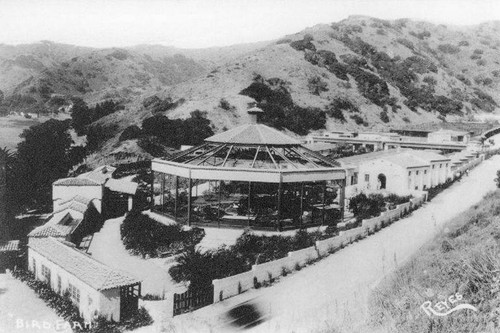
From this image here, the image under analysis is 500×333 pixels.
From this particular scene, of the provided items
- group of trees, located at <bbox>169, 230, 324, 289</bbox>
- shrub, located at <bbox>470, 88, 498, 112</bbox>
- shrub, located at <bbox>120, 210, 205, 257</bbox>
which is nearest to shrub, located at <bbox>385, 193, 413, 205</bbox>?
group of trees, located at <bbox>169, 230, 324, 289</bbox>

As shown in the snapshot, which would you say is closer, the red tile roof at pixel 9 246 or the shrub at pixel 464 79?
the red tile roof at pixel 9 246

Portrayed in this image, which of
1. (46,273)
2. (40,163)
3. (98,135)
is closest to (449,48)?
(98,135)

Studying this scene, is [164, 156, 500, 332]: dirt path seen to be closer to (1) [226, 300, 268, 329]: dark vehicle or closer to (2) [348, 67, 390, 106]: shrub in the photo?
(1) [226, 300, 268, 329]: dark vehicle

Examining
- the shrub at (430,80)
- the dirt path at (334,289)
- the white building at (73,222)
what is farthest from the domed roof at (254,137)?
the shrub at (430,80)

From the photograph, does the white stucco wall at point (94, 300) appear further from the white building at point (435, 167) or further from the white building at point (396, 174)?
the white building at point (435, 167)

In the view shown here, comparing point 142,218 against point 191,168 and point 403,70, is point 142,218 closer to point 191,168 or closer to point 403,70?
point 191,168

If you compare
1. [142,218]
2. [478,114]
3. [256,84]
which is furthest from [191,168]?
[478,114]

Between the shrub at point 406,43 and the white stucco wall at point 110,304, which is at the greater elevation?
the shrub at point 406,43
